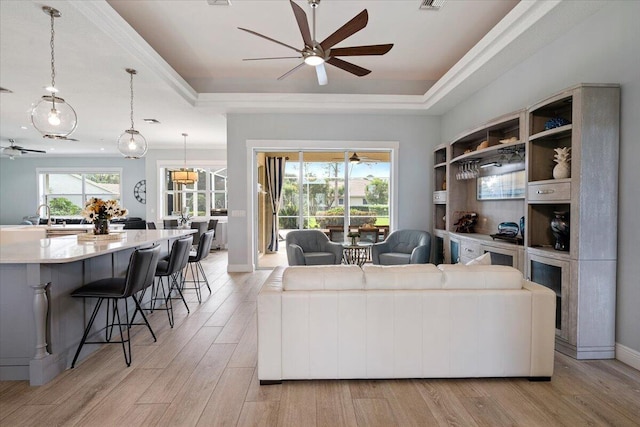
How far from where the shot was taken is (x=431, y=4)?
11.6 ft

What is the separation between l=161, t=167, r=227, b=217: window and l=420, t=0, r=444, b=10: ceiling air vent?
309 inches

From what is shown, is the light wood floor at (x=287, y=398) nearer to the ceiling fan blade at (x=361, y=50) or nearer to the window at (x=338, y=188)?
the ceiling fan blade at (x=361, y=50)

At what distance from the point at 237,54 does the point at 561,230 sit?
4629mm

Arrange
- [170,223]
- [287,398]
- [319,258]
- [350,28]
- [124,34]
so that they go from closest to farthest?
1. [287,398]
2. [350,28]
3. [124,34]
4. [319,258]
5. [170,223]

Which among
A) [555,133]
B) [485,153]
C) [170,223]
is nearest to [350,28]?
[555,133]

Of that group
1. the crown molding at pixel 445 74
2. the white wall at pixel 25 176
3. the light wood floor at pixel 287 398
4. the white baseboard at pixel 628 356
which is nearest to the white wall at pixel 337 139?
the crown molding at pixel 445 74

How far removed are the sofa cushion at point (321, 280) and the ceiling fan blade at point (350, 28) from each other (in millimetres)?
2169

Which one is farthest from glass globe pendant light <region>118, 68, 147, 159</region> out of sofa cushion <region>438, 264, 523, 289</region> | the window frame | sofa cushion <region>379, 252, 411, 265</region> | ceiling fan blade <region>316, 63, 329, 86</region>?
the window frame

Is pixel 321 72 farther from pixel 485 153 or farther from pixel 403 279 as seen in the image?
pixel 403 279

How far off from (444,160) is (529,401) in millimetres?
4398

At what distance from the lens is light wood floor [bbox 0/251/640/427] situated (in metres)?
1.96

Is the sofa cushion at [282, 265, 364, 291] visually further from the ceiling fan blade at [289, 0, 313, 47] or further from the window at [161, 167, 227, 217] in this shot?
the window at [161, 167, 227, 217]

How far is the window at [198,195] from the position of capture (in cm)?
1023

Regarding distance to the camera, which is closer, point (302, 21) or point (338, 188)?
point (302, 21)
